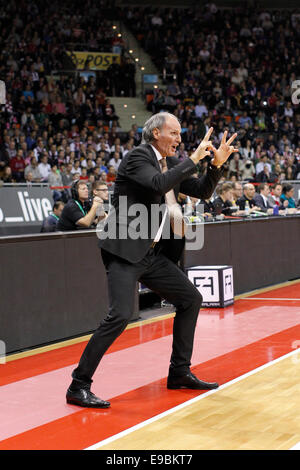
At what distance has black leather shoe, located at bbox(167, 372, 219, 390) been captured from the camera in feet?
16.7

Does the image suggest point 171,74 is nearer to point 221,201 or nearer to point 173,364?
point 221,201

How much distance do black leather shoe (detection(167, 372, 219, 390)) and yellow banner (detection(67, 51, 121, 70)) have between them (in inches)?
784

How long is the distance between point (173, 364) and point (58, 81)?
18159 mm

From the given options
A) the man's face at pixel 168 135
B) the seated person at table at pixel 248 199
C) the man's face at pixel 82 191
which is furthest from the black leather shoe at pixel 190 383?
the seated person at table at pixel 248 199

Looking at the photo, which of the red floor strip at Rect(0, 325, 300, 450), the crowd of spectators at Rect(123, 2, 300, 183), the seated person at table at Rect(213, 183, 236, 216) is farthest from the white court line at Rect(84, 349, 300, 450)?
the crowd of spectators at Rect(123, 2, 300, 183)

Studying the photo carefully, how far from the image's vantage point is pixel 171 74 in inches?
1009

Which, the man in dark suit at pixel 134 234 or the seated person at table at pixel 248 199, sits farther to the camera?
the seated person at table at pixel 248 199

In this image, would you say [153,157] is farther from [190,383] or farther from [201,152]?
[190,383]

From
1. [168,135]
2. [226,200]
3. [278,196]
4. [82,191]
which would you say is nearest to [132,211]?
[168,135]

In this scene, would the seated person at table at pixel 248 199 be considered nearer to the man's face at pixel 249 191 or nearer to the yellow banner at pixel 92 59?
the man's face at pixel 249 191

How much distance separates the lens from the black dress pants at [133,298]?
4.62m

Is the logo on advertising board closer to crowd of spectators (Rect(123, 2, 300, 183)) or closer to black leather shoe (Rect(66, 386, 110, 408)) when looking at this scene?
crowd of spectators (Rect(123, 2, 300, 183))

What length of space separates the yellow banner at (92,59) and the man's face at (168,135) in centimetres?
1967
